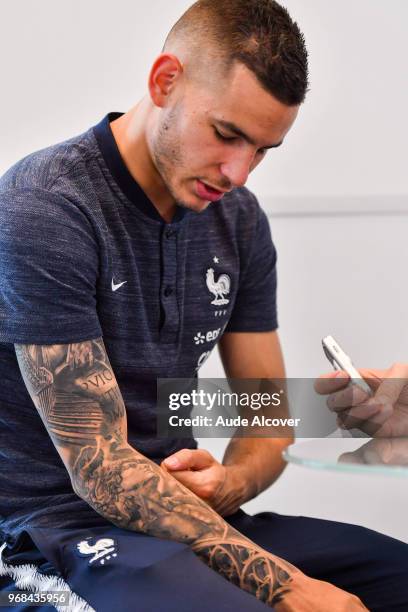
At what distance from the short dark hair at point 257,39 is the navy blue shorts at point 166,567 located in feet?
2.03

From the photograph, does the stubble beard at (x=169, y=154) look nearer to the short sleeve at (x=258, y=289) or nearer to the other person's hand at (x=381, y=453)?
the short sleeve at (x=258, y=289)

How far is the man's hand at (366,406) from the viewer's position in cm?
112

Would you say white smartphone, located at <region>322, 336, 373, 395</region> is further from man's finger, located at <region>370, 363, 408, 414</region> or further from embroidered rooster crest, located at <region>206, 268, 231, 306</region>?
embroidered rooster crest, located at <region>206, 268, 231, 306</region>

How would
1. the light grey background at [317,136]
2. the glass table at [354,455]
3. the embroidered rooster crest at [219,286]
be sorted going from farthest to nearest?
1. the light grey background at [317,136]
2. the embroidered rooster crest at [219,286]
3. the glass table at [354,455]

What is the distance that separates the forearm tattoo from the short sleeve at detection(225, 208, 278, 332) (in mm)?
430

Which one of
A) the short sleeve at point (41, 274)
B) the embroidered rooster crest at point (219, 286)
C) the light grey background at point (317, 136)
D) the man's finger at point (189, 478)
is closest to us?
the short sleeve at point (41, 274)

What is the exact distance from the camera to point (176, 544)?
1104 mm

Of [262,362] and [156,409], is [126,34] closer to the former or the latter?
[262,362]

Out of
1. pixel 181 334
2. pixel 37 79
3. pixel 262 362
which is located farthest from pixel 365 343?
pixel 37 79

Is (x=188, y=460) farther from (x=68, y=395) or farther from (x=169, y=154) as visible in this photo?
(x=169, y=154)

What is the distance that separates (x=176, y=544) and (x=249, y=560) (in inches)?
3.7

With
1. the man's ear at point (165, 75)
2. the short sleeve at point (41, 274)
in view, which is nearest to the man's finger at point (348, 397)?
the short sleeve at point (41, 274)

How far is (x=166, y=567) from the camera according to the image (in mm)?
1061

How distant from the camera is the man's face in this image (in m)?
1.20
